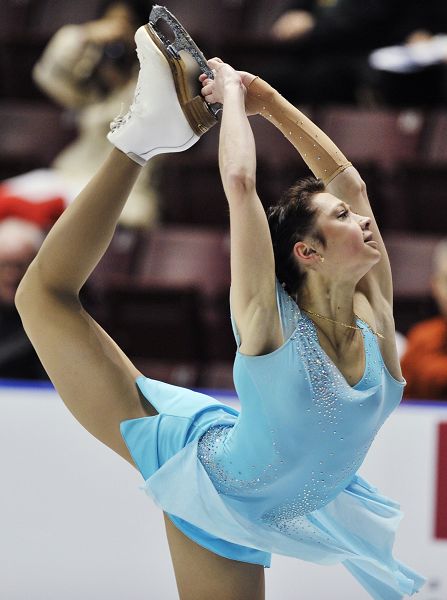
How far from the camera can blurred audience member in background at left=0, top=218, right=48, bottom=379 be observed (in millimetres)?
4387

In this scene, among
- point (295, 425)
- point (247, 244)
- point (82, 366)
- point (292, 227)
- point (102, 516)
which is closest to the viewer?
point (247, 244)

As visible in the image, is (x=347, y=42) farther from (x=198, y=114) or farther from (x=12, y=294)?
(x=198, y=114)

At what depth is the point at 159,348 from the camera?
15.9 ft

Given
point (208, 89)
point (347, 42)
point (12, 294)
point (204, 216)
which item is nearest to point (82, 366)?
point (208, 89)

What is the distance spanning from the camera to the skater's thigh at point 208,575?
2.64m

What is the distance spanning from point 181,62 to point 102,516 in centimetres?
154

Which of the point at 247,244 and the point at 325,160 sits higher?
the point at 325,160

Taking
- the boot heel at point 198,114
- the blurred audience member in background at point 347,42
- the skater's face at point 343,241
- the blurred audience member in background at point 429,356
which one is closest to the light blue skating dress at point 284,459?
the skater's face at point 343,241

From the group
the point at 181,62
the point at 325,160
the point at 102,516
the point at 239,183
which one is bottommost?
the point at 102,516

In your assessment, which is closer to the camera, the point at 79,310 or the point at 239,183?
the point at 239,183

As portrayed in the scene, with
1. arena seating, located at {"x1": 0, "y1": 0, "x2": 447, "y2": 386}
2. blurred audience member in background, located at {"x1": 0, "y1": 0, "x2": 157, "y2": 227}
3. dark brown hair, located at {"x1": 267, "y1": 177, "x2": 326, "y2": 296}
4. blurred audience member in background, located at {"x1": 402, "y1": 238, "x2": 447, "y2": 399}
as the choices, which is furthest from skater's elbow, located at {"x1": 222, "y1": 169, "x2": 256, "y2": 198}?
blurred audience member in background, located at {"x1": 0, "y1": 0, "x2": 157, "y2": 227}

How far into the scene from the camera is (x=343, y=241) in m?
2.53

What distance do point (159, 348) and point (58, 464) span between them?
130 cm

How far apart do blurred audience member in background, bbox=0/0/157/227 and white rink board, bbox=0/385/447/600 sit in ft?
6.54
